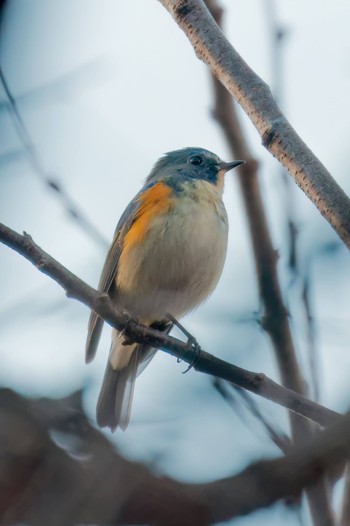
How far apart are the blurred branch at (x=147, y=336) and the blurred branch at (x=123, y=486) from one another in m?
1.23

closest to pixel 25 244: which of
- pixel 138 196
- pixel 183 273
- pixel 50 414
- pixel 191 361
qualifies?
pixel 191 361

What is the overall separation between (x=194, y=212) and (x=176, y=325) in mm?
827

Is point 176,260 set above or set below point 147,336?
above

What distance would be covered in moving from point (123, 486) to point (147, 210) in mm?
4214

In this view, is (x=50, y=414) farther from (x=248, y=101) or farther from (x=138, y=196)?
(x=138, y=196)

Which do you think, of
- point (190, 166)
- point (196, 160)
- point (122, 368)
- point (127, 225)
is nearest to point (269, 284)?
point (127, 225)

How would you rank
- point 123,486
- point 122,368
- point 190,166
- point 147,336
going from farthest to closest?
point 190,166 < point 122,368 < point 147,336 < point 123,486

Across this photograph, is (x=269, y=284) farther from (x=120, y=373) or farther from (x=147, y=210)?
(x=120, y=373)

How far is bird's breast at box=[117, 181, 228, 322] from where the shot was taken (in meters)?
5.06

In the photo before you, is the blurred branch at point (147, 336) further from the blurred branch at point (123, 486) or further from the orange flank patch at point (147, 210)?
the orange flank patch at point (147, 210)

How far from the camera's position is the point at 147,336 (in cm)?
349

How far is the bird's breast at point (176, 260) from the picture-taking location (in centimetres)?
506

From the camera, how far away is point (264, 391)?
260cm

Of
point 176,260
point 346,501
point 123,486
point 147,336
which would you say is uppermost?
point 176,260
